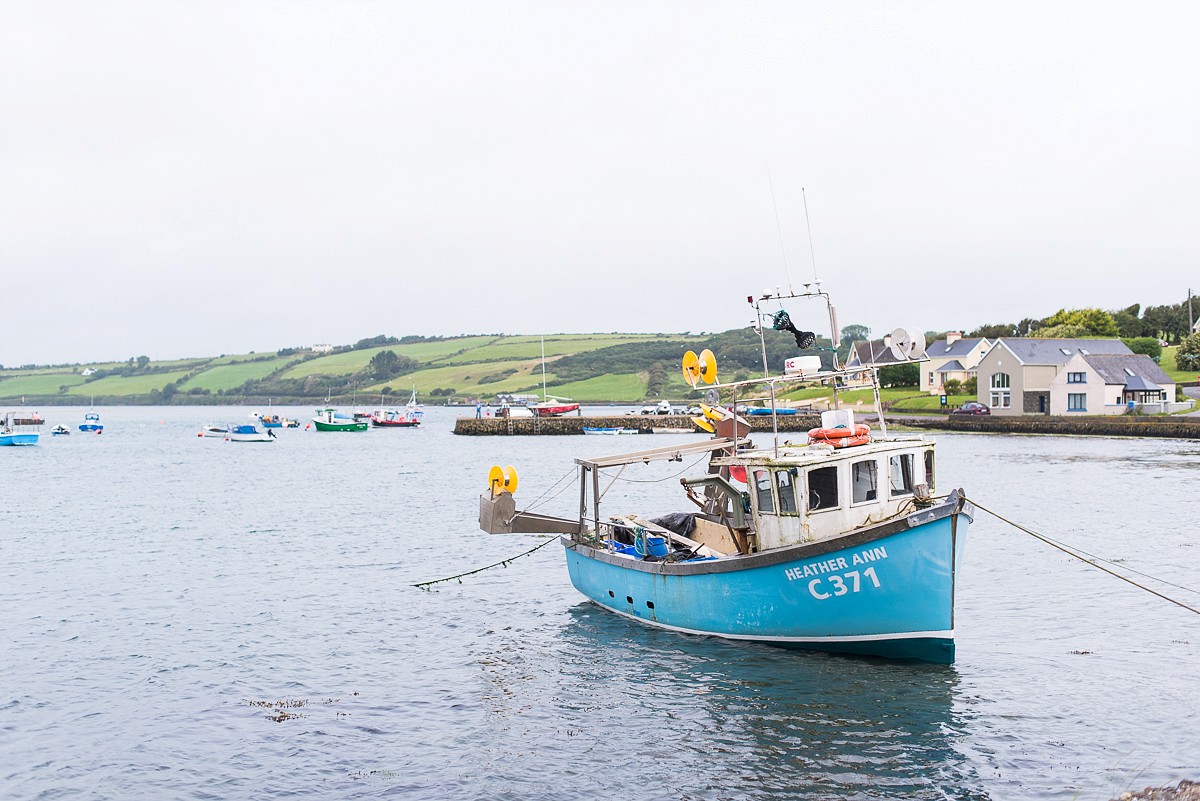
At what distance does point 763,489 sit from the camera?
67.9 feet

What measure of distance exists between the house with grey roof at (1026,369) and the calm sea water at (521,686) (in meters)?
63.8

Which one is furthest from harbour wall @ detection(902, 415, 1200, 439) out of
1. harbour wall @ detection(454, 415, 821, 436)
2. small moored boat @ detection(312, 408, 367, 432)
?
small moored boat @ detection(312, 408, 367, 432)

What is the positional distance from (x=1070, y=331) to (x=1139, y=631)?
380 feet

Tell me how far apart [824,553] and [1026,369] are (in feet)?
294

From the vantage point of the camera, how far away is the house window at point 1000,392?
103500 mm

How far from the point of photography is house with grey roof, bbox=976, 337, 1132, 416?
331 feet

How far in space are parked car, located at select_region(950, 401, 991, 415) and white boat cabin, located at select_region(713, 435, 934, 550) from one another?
288 ft

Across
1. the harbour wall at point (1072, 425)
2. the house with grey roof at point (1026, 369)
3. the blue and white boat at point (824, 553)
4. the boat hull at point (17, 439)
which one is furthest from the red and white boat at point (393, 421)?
the blue and white boat at point (824, 553)

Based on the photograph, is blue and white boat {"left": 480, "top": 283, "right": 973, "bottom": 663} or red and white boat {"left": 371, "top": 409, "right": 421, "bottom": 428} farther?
red and white boat {"left": 371, "top": 409, "right": 421, "bottom": 428}

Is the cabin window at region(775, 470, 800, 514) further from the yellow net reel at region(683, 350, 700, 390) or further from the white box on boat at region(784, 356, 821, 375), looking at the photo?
the yellow net reel at region(683, 350, 700, 390)

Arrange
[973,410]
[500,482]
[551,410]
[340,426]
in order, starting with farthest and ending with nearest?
1. [340,426]
2. [551,410]
3. [973,410]
4. [500,482]

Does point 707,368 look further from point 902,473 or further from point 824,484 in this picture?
point 902,473

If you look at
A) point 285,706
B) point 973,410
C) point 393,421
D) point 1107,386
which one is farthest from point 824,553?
point 393,421

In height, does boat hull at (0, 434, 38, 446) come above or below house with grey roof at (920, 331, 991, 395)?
below
